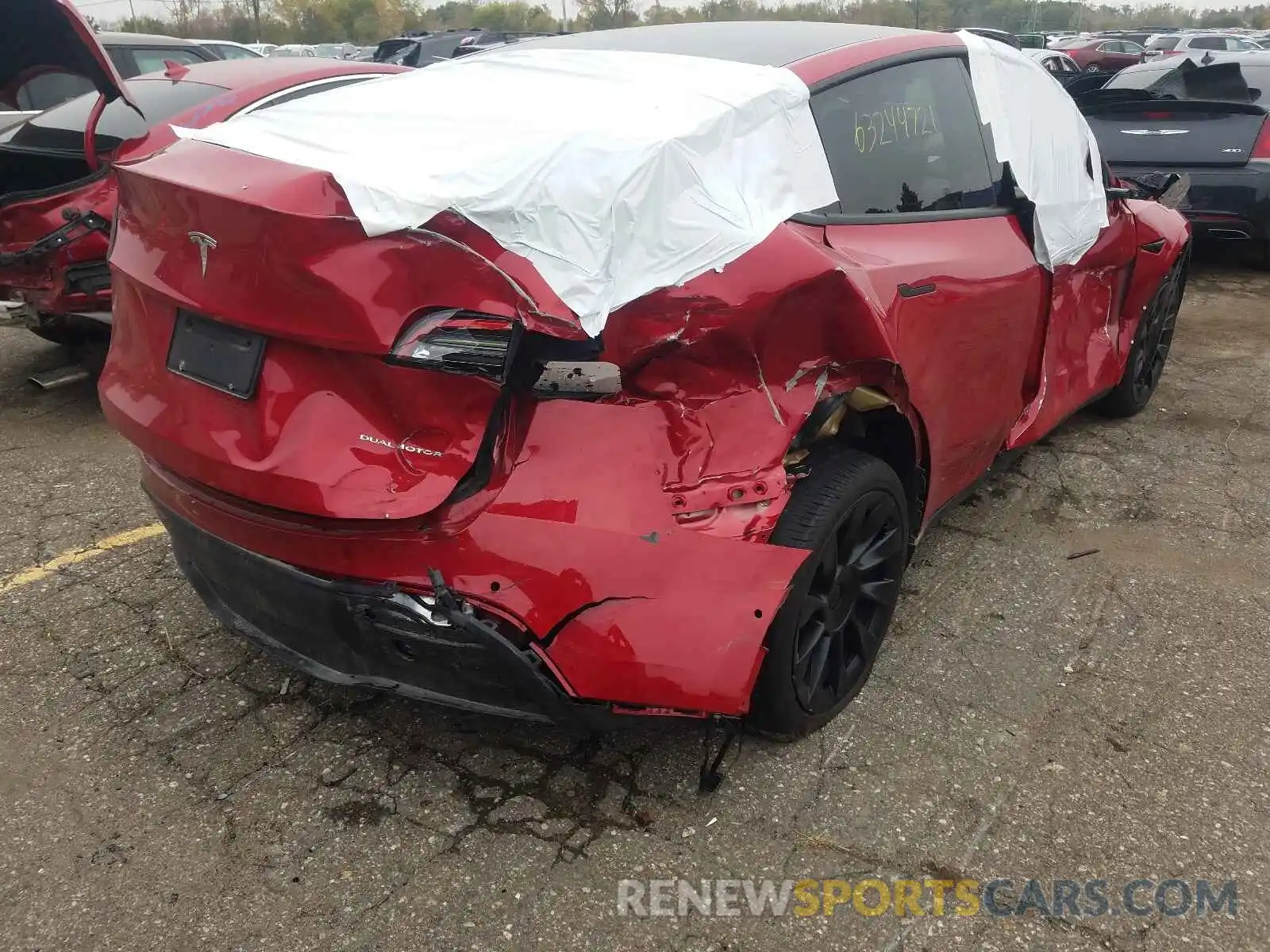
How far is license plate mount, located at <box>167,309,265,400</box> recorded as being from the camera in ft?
6.21

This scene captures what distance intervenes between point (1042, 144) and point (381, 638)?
2.62 metres

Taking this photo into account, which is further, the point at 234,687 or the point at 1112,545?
the point at 1112,545

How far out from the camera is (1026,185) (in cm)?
299

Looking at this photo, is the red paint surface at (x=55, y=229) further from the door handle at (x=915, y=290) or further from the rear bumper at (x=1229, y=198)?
the rear bumper at (x=1229, y=198)

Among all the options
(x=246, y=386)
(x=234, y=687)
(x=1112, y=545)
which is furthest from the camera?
(x=1112, y=545)

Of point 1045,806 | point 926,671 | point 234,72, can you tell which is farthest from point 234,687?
point 234,72

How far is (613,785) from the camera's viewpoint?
7.54 ft

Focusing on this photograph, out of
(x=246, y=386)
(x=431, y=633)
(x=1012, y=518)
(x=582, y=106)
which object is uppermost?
(x=582, y=106)

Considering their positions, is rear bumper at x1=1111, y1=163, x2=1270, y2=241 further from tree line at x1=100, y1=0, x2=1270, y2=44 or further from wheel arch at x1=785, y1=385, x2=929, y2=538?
tree line at x1=100, y1=0, x2=1270, y2=44

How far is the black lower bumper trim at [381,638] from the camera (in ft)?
6.25

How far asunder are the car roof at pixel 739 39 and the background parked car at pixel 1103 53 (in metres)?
23.1

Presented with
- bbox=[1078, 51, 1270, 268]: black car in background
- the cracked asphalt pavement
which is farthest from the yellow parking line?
bbox=[1078, 51, 1270, 268]: black car in background

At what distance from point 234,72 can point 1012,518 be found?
13.9 ft

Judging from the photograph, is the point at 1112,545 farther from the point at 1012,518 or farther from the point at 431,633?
the point at 431,633
